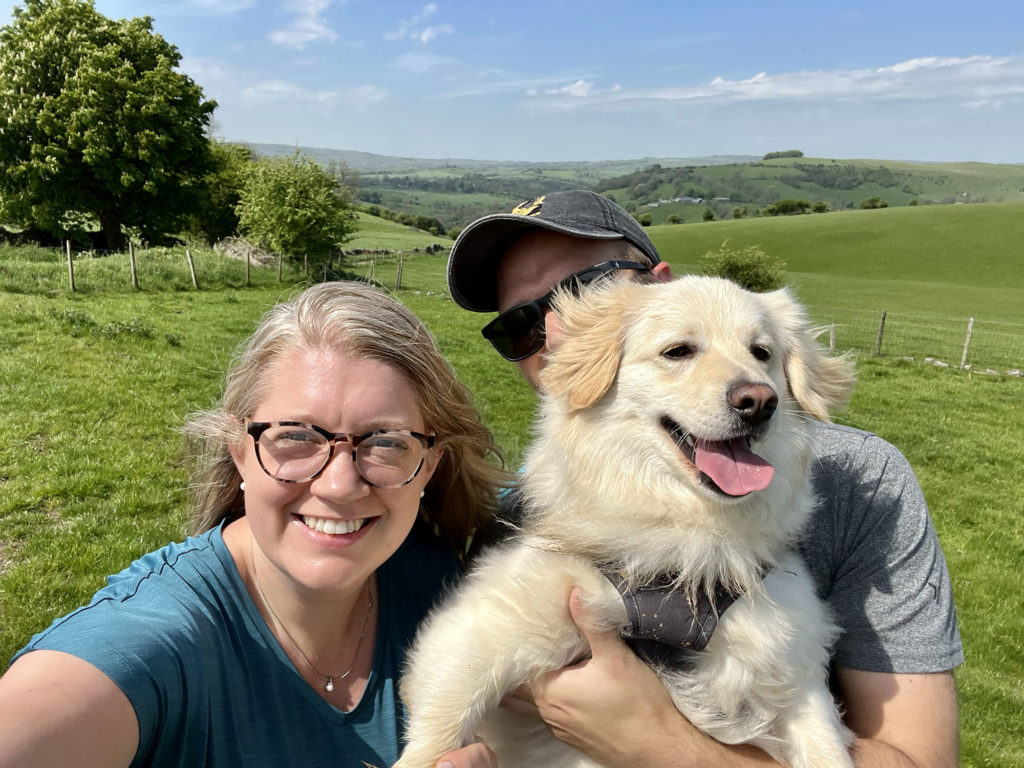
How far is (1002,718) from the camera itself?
588 cm

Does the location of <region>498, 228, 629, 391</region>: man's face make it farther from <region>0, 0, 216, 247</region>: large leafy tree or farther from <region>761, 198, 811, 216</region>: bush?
<region>761, 198, 811, 216</region>: bush

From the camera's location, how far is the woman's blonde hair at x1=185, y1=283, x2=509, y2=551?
2.45 meters

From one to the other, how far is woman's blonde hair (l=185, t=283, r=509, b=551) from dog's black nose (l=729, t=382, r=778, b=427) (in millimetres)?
1058

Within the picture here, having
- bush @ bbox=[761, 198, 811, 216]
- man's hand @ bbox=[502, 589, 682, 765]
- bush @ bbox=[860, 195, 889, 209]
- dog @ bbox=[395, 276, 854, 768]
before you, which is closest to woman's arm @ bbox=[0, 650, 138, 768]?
dog @ bbox=[395, 276, 854, 768]

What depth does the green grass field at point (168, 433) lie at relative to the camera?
609cm

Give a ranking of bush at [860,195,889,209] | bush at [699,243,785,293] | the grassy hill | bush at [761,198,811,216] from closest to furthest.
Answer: bush at [699,243,785,293] < bush at [761,198,811,216] < bush at [860,195,889,209] < the grassy hill

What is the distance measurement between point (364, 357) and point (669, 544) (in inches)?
53.7

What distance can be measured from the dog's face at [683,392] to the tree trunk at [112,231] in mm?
43990

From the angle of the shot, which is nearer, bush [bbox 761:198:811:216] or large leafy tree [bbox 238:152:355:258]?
large leafy tree [bbox 238:152:355:258]

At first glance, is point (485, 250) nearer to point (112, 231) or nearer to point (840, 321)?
point (840, 321)

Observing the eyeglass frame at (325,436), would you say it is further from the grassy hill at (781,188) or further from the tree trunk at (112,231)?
the grassy hill at (781,188)

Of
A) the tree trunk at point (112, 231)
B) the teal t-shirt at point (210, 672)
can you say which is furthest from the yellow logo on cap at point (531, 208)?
the tree trunk at point (112, 231)

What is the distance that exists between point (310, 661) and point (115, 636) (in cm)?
76

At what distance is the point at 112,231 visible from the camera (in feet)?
131
